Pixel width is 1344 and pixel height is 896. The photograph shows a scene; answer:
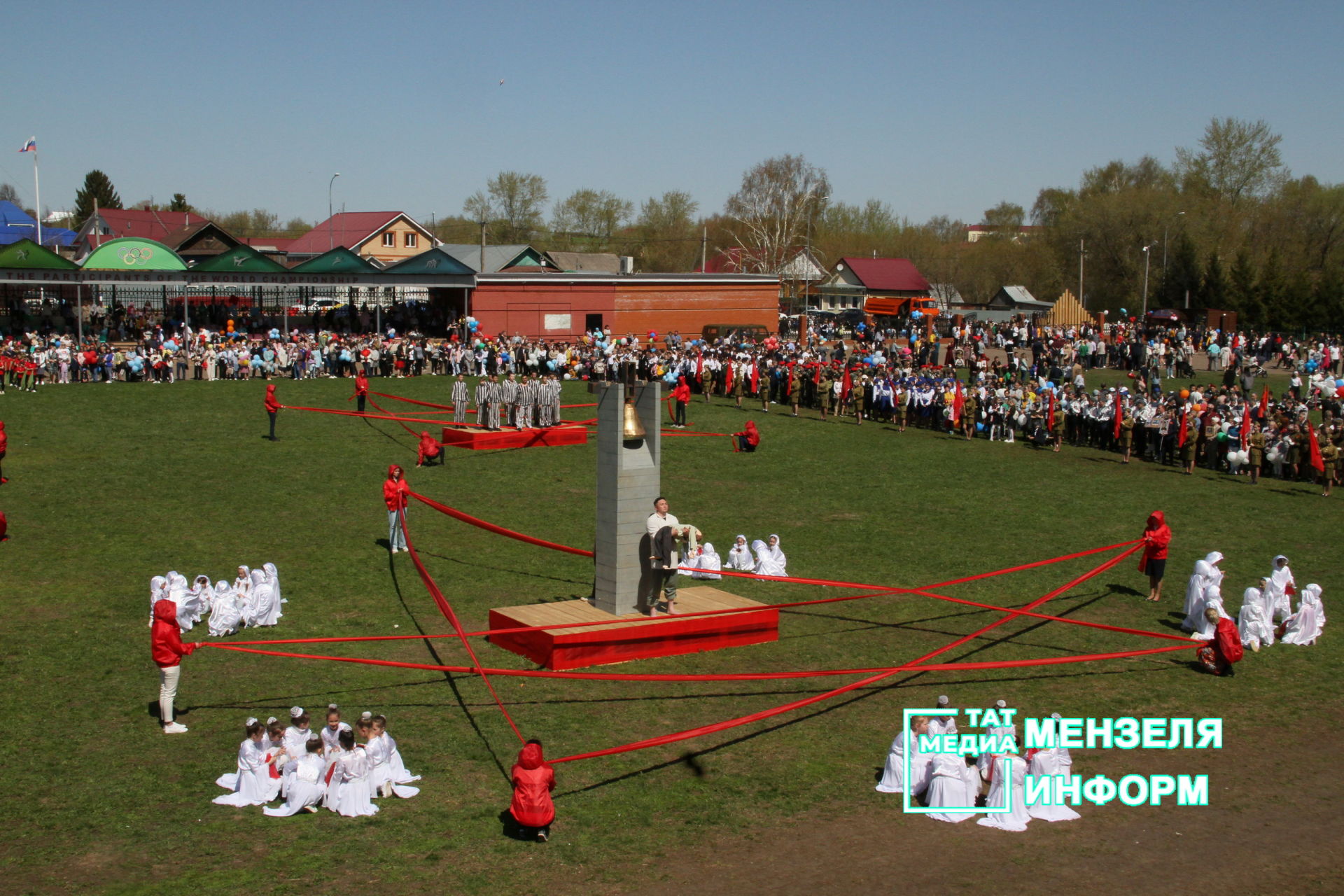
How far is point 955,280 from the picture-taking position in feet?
301

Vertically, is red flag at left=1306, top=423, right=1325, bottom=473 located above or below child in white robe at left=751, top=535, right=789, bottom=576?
above

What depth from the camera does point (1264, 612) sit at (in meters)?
14.0

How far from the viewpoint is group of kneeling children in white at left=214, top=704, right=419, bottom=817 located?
9516 mm

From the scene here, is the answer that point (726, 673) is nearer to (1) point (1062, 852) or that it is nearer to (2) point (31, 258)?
(1) point (1062, 852)

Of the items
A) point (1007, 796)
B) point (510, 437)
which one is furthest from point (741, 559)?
point (510, 437)

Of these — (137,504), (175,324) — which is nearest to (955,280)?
(175,324)

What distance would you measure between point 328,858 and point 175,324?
3854 cm

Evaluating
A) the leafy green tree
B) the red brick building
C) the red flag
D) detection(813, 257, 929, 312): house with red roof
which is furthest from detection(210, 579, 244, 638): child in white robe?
the leafy green tree

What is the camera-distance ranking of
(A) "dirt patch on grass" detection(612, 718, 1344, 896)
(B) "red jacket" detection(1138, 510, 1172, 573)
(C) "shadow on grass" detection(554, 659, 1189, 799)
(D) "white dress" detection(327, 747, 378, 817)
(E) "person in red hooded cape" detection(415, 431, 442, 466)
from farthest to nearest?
(E) "person in red hooded cape" detection(415, 431, 442, 466)
(B) "red jacket" detection(1138, 510, 1172, 573)
(C) "shadow on grass" detection(554, 659, 1189, 799)
(D) "white dress" detection(327, 747, 378, 817)
(A) "dirt patch on grass" detection(612, 718, 1344, 896)

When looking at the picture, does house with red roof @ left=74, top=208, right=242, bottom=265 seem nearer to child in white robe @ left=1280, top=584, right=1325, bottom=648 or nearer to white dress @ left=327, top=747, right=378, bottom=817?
white dress @ left=327, top=747, right=378, bottom=817

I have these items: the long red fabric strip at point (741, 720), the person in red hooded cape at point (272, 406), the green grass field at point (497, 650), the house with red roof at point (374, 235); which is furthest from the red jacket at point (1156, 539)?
the house with red roof at point (374, 235)

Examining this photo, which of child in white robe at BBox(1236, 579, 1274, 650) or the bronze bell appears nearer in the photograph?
the bronze bell

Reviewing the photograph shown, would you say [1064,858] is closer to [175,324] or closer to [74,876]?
[74,876]

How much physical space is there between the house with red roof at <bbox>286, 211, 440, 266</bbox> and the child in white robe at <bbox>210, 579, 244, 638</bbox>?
70.0m
